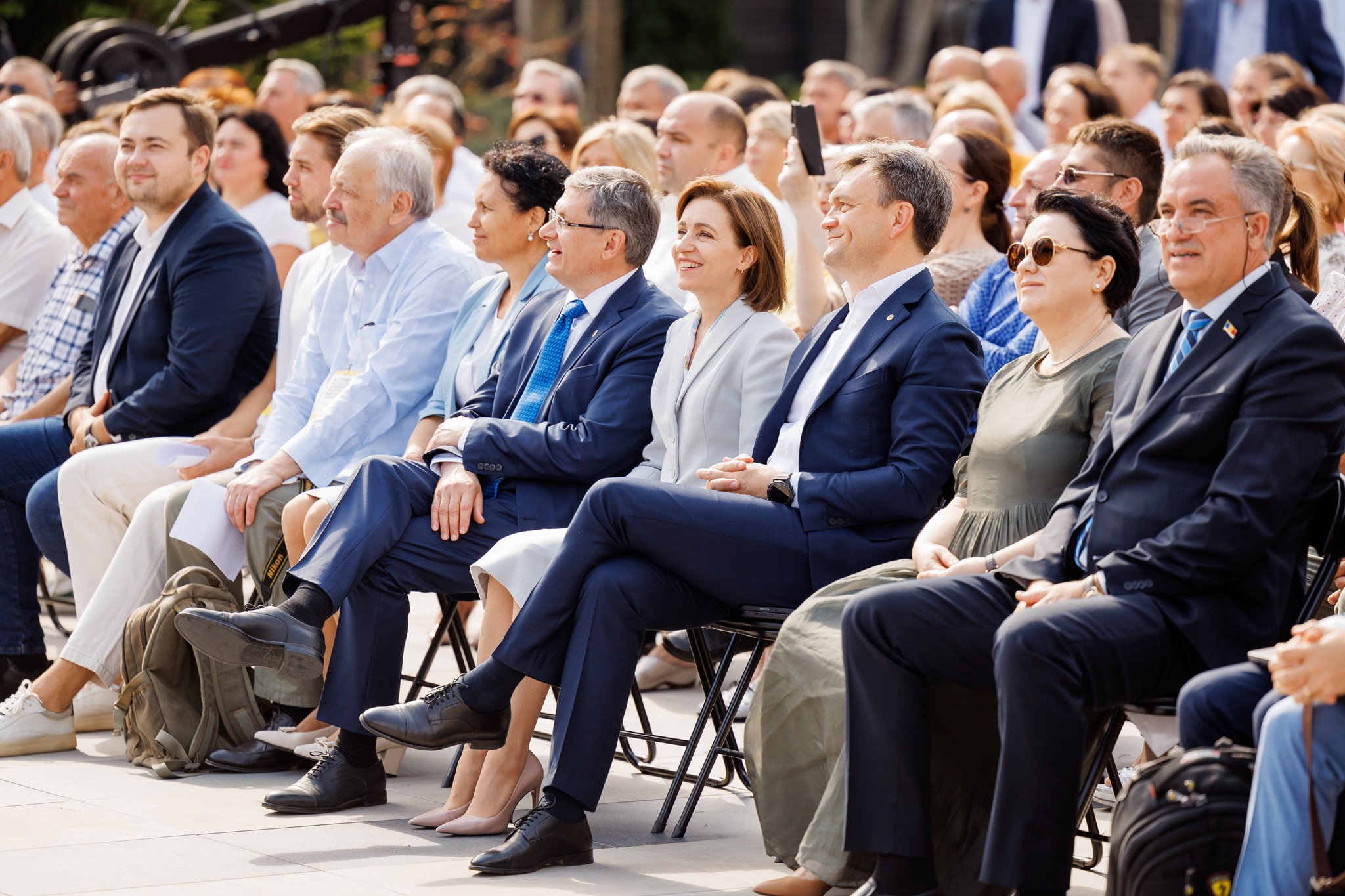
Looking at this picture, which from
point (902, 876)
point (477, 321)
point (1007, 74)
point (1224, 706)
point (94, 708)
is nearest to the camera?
point (1224, 706)

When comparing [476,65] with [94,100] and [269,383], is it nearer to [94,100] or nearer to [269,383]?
[94,100]

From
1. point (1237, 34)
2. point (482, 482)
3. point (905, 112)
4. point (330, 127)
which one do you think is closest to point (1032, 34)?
point (1237, 34)

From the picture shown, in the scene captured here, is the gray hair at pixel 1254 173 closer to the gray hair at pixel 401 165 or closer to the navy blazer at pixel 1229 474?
the navy blazer at pixel 1229 474

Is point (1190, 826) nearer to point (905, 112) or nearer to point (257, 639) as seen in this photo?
point (257, 639)

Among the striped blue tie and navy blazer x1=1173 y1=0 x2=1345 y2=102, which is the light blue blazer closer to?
the striped blue tie

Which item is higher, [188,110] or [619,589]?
[188,110]

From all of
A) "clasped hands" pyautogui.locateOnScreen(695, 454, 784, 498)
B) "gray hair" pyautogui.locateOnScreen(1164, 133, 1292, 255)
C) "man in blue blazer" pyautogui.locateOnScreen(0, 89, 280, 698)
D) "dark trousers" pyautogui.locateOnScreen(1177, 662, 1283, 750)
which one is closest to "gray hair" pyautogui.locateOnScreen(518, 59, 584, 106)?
"man in blue blazer" pyautogui.locateOnScreen(0, 89, 280, 698)

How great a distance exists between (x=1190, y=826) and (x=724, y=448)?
2.01 metres

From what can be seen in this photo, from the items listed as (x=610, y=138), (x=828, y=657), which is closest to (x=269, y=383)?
(x=610, y=138)

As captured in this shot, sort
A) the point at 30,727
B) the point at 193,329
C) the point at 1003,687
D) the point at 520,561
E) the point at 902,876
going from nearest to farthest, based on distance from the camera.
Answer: the point at 1003,687
the point at 902,876
the point at 520,561
the point at 30,727
the point at 193,329

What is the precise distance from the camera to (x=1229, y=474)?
11.7 ft

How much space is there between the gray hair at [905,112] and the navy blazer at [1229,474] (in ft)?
13.1

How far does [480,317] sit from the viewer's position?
5.67m

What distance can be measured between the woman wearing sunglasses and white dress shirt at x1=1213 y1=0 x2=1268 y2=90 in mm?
6700
